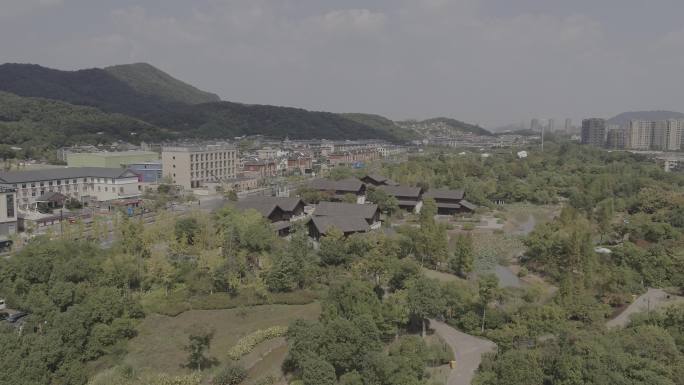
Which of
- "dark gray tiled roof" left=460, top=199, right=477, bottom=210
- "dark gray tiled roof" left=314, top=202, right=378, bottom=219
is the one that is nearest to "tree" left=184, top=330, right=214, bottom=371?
"dark gray tiled roof" left=314, top=202, right=378, bottom=219

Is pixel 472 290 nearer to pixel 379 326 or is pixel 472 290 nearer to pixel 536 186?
pixel 379 326

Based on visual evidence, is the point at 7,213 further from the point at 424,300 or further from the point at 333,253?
the point at 424,300

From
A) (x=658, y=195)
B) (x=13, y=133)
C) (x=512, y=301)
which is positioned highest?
(x=13, y=133)

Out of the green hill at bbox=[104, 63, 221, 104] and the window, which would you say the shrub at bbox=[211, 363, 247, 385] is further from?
the green hill at bbox=[104, 63, 221, 104]

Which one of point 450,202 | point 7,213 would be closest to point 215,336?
point 7,213

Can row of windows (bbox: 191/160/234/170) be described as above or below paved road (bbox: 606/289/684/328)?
above

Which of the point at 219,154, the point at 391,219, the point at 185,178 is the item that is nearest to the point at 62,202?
the point at 185,178
